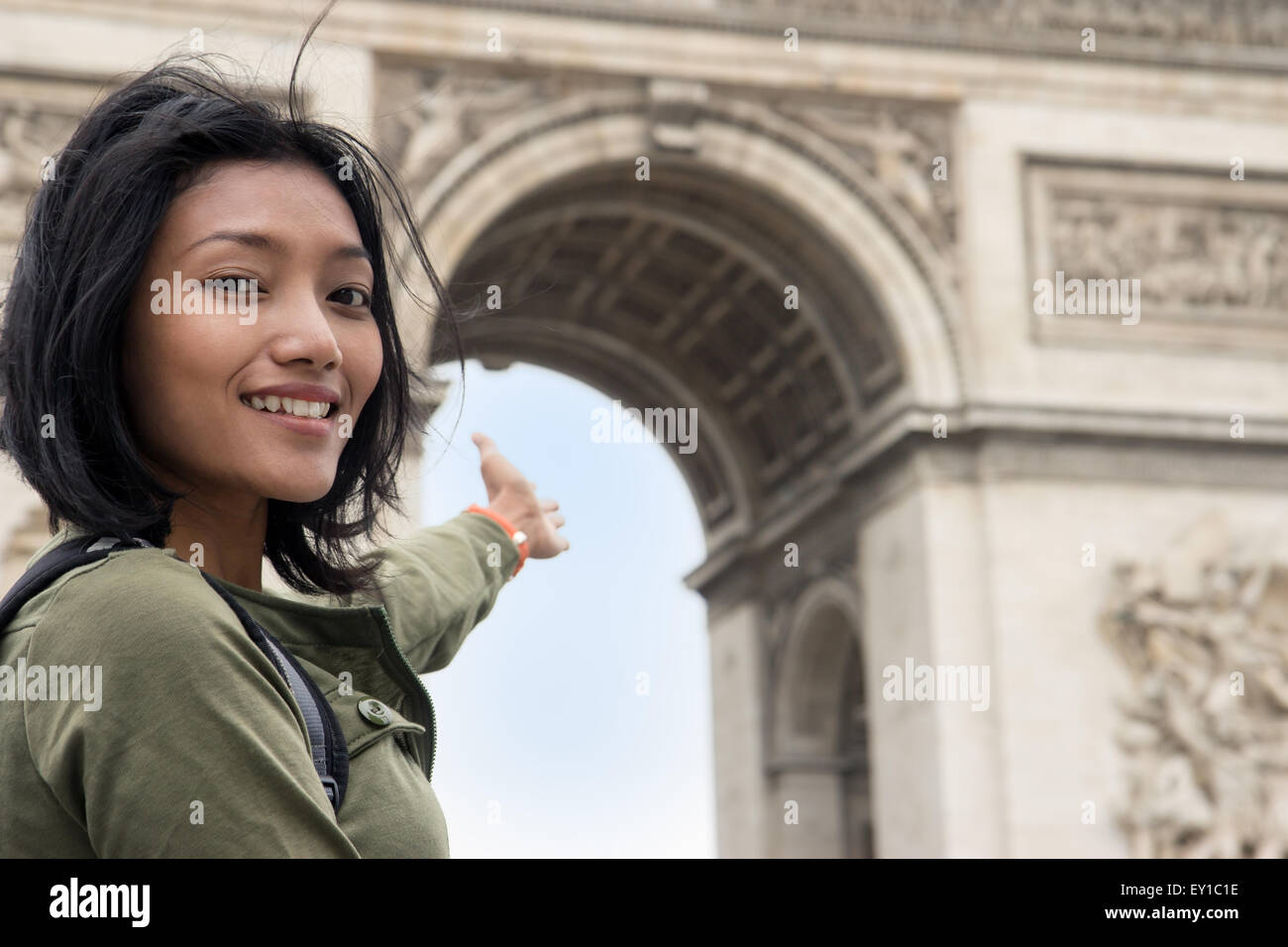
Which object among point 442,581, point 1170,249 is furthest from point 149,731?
point 1170,249

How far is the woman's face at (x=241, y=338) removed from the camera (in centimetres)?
126

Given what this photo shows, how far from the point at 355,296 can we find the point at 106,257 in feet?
0.67

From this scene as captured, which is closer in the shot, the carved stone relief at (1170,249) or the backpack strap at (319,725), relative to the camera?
the backpack strap at (319,725)

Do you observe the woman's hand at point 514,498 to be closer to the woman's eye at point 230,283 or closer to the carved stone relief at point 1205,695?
the woman's eye at point 230,283

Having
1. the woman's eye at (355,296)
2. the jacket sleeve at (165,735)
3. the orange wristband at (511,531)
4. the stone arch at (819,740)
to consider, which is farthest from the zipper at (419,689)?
the stone arch at (819,740)

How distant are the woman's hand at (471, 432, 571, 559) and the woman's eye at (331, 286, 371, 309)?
0.78 metres

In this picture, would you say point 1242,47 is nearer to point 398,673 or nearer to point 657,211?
point 657,211

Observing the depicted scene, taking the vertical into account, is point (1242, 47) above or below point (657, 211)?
above

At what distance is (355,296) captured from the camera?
139cm

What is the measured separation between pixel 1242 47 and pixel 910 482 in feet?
16.1

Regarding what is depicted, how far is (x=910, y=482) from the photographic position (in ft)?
47.0

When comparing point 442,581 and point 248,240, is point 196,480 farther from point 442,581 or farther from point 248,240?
point 442,581
